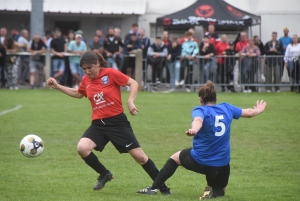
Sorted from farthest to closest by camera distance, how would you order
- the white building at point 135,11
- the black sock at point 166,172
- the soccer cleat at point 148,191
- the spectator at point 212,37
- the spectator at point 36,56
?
1. the white building at point 135,11
2. the spectator at point 36,56
3. the spectator at point 212,37
4. the soccer cleat at point 148,191
5. the black sock at point 166,172

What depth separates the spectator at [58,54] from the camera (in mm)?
22578

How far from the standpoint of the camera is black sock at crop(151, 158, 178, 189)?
271 inches

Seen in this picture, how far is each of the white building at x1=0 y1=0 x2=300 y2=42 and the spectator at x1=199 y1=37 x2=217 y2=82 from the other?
466cm

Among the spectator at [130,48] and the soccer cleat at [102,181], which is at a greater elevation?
the spectator at [130,48]

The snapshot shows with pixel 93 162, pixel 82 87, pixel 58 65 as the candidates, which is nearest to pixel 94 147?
pixel 93 162

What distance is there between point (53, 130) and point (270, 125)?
14.1 ft

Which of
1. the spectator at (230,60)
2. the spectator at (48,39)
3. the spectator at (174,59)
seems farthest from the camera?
the spectator at (48,39)

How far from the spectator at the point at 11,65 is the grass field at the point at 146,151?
447 centimetres

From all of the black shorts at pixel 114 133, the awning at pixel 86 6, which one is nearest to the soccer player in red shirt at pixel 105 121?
the black shorts at pixel 114 133

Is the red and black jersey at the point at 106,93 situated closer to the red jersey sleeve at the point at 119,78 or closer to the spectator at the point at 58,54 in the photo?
the red jersey sleeve at the point at 119,78

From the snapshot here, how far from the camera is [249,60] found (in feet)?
67.6

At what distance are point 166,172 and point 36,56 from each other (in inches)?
654

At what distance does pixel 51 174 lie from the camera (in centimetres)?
843

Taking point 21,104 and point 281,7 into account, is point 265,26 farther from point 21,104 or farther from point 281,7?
→ point 21,104
